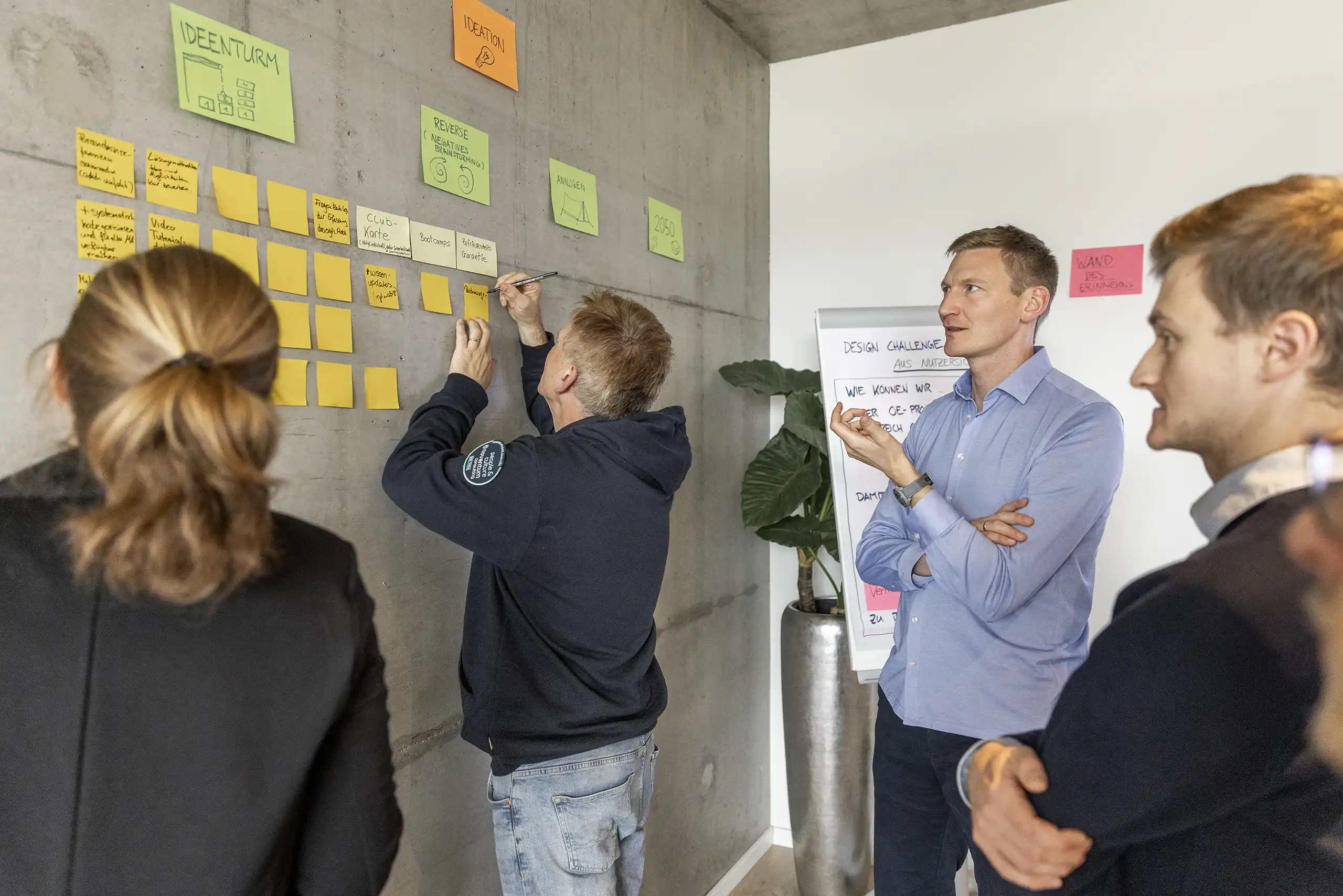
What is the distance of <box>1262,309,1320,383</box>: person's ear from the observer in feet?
2.42

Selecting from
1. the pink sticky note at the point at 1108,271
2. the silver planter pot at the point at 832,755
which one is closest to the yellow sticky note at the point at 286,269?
the silver planter pot at the point at 832,755

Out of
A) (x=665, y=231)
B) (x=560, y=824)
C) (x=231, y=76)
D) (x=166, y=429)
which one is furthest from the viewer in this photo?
(x=665, y=231)

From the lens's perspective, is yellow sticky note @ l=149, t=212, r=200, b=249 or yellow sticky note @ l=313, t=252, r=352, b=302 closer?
yellow sticky note @ l=149, t=212, r=200, b=249

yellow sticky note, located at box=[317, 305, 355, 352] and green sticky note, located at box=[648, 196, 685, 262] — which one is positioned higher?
green sticky note, located at box=[648, 196, 685, 262]

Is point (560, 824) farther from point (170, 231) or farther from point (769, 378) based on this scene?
point (769, 378)

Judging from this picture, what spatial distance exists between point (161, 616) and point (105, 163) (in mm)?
730

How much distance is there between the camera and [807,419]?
2.66m

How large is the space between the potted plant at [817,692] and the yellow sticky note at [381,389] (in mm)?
1307

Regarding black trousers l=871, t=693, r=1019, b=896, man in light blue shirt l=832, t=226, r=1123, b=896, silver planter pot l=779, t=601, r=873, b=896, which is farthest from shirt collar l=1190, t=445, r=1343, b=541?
silver planter pot l=779, t=601, r=873, b=896

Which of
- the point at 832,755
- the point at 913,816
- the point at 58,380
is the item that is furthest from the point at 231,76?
the point at 832,755

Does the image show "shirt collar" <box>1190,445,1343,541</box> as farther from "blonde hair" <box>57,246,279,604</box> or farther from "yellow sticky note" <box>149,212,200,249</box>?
"yellow sticky note" <box>149,212,200,249</box>

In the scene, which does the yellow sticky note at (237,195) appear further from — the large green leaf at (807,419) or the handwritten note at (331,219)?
the large green leaf at (807,419)

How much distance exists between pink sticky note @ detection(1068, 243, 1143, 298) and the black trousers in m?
1.57

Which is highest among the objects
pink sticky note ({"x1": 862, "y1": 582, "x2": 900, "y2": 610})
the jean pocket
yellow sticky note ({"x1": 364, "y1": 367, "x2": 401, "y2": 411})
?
yellow sticky note ({"x1": 364, "y1": 367, "x2": 401, "y2": 411})
